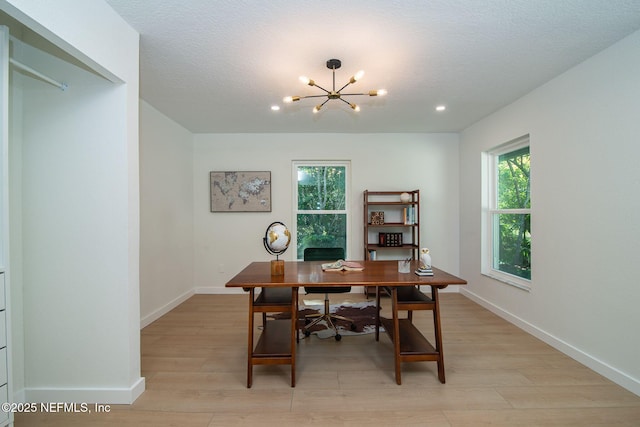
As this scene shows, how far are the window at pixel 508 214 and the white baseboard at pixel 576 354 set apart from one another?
390 mm

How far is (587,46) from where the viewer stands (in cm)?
211

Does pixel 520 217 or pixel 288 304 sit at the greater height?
pixel 520 217

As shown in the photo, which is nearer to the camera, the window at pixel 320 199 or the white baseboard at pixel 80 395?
the white baseboard at pixel 80 395

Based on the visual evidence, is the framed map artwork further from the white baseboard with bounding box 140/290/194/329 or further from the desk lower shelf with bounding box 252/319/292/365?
the desk lower shelf with bounding box 252/319/292/365

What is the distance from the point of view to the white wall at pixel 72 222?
5.89 ft

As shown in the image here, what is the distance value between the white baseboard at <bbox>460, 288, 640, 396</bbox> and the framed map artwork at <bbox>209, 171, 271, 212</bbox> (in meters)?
A: 3.41

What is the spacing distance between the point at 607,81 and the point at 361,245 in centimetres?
315

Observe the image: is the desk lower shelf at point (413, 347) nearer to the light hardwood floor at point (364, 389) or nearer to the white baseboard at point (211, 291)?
the light hardwood floor at point (364, 389)

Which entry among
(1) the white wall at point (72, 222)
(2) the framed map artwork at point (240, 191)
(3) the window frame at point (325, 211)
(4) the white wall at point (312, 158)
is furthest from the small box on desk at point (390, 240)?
(1) the white wall at point (72, 222)

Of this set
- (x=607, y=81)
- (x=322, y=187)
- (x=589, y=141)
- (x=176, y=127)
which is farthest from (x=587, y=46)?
(x=176, y=127)

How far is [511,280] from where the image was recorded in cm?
331

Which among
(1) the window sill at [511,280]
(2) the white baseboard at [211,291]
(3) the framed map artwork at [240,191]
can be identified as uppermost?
(3) the framed map artwork at [240,191]

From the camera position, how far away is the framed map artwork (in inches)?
174

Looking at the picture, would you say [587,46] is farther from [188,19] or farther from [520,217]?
[188,19]
